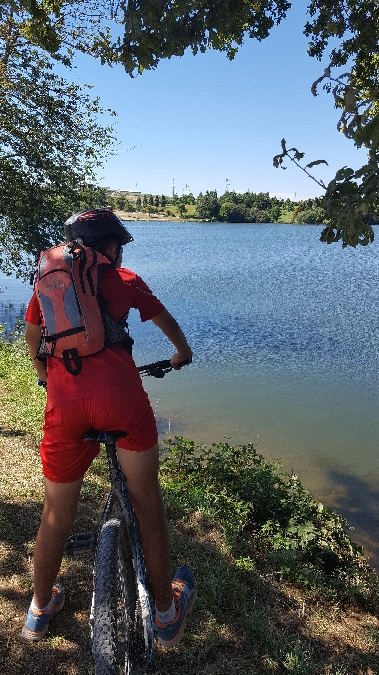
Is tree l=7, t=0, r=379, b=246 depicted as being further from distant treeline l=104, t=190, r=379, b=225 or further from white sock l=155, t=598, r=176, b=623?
distant treeline l=104, t=190, r=379, b=225

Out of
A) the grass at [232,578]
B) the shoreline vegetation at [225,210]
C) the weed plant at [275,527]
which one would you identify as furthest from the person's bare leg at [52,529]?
the shoreline vegetation at [225,210]

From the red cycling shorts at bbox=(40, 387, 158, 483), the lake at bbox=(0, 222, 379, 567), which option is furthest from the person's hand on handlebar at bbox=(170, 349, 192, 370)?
the lake at bbox=(0, 222, 379, 567)

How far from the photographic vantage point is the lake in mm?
7980

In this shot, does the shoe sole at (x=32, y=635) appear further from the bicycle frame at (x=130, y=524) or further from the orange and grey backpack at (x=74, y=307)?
the orange and grey backpack at (x=74, y=307)

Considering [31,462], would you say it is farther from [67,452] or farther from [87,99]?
[87,99]

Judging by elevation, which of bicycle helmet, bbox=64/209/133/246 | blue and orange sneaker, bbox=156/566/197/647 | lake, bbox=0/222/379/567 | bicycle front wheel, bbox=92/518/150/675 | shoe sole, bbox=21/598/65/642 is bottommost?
lake, bbox=0/222/379/567

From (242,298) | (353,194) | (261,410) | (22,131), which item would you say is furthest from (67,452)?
(242,298)

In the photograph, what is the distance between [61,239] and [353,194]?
9.61m

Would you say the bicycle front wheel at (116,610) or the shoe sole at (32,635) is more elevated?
the bicycle front wheel at (116,610)

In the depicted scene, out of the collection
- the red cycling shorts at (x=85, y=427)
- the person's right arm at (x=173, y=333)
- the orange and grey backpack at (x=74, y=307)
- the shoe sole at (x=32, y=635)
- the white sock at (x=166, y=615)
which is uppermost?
the orange and grey backpack at (x=74, y=307)

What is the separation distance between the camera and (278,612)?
11.8ft

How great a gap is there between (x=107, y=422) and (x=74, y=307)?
1.74ft

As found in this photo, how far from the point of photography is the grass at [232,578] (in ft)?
9.96

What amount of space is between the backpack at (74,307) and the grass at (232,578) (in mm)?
1880
